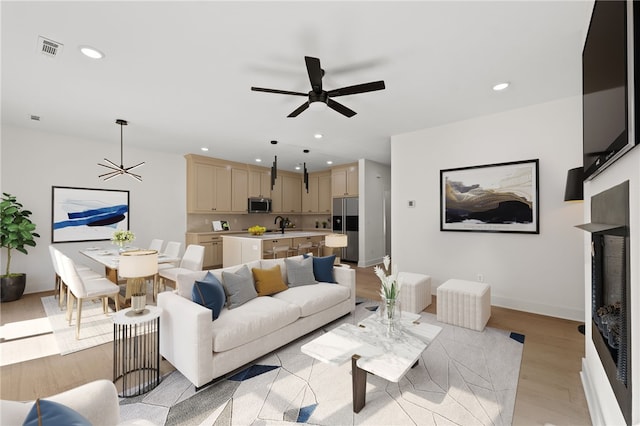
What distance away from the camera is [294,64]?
2.57 metres

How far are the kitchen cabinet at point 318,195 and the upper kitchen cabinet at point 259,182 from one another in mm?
1270

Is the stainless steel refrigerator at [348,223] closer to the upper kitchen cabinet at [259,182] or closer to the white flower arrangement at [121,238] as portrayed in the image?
the upper kitchen cabinet at [259,182]

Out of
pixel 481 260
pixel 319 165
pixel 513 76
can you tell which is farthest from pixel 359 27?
pixel 319 165

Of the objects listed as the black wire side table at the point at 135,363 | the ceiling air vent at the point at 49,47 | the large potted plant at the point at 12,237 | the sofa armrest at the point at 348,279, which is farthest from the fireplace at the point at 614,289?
the large potted plant at the point at 12,237

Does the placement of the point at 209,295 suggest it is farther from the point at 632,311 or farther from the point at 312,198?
the point at 312,198

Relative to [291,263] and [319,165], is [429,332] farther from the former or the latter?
[319,165]

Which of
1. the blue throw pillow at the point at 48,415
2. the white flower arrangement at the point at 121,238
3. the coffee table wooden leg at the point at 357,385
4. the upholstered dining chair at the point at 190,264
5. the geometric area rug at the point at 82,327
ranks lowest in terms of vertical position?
the geometric area rug at the point at 82,327

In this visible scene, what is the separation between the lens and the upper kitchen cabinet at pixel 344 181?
7332mm

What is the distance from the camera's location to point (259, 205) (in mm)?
7715

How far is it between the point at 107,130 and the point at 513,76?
19.1 ft

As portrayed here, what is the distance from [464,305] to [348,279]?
1.39 m

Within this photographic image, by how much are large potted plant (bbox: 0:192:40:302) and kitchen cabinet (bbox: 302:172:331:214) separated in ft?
19.8

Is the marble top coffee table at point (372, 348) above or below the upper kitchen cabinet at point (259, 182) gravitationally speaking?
below

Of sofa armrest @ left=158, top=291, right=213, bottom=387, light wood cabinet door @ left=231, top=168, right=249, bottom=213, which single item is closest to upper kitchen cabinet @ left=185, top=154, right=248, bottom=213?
light wood cabinet door @ left=231, top=168, right=249, bottom=213
